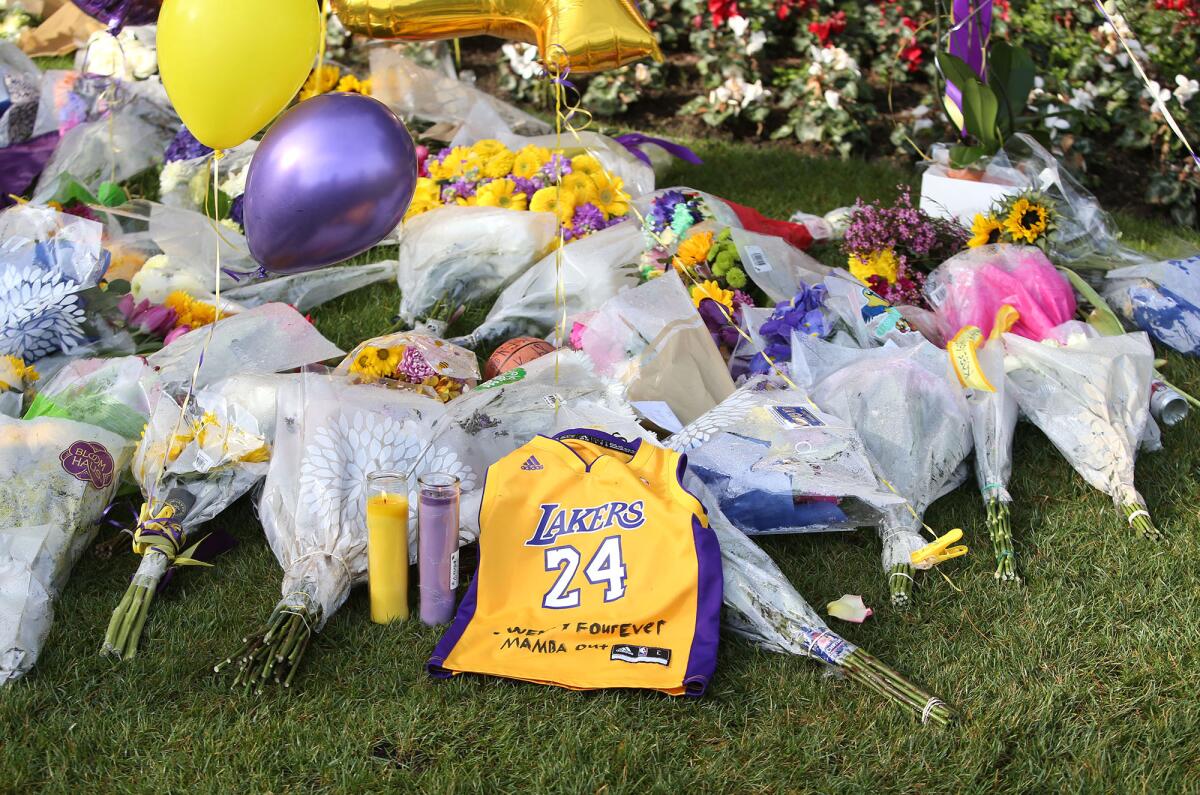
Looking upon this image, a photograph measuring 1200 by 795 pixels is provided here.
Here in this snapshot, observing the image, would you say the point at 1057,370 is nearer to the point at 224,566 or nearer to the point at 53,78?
the point at 224,566

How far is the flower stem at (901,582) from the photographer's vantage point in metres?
2.40

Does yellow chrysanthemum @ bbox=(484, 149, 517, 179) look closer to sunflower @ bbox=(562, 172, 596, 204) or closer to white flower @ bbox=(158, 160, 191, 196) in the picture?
sunflower @ bbox=(562, 172, 596, 204)

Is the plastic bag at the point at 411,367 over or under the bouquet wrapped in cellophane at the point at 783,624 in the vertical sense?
under

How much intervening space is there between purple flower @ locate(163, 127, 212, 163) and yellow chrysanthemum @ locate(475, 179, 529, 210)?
122 cm

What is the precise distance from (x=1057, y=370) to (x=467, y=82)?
3.11 meters

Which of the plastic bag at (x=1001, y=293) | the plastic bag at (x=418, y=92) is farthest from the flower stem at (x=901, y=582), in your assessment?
the plastic bag at (x=418, y=92)

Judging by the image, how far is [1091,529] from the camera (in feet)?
8.75

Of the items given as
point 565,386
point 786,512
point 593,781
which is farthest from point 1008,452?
point 593,781

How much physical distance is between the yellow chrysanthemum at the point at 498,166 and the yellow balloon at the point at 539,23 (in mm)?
652

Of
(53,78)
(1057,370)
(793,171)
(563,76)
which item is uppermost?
(563,76)

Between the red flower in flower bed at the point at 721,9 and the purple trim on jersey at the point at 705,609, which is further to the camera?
the red flower in flower bed at the point at 721,9

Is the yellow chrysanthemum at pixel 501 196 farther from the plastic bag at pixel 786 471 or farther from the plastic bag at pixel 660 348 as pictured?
the plastic bag at pixel 786 471

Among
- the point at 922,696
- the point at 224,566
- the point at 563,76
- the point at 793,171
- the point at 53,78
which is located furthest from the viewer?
the point at 793,171

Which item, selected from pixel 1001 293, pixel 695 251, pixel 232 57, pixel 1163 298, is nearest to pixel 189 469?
pixel 232 57
